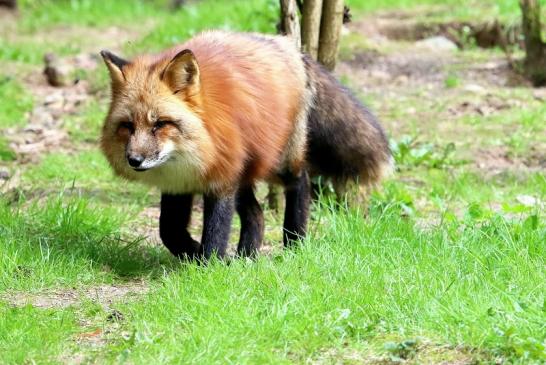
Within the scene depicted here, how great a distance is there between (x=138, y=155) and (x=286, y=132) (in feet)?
4.08

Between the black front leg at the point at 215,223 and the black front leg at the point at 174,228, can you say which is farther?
the black front leg at the point at 174,228

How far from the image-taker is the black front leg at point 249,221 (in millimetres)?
6812

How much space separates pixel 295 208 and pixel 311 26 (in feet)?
5.56

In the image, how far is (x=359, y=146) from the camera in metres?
7.04

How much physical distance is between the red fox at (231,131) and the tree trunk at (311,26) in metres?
0.70

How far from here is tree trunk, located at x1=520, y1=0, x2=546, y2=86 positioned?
1088 cm

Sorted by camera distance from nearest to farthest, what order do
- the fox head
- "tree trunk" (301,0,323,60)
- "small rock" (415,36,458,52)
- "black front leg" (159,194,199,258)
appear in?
the fox head → "black front leg" (159,194,199,258) → "tree trunk" (301,0,323,60) → "small rock" (415,36,458,52)

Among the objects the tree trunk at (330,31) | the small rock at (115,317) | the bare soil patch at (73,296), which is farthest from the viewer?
the tree trunk at (330,31)

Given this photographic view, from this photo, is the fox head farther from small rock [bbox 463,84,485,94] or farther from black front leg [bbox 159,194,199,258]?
small rock [bbox 463,84,485,94]

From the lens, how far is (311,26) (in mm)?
7766

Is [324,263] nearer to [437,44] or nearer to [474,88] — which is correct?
[474,88]

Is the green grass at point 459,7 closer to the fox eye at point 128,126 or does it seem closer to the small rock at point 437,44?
the small rock at point 437,44

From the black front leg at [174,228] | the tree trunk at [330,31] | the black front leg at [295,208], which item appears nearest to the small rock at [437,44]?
the tree trunk at [330,31]

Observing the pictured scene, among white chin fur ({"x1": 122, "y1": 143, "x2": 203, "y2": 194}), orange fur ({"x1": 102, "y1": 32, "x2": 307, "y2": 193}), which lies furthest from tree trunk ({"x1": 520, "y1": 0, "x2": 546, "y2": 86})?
white chin fur ({"x1": 122, "y1": 143, "x2": 203, "y2": 194})
